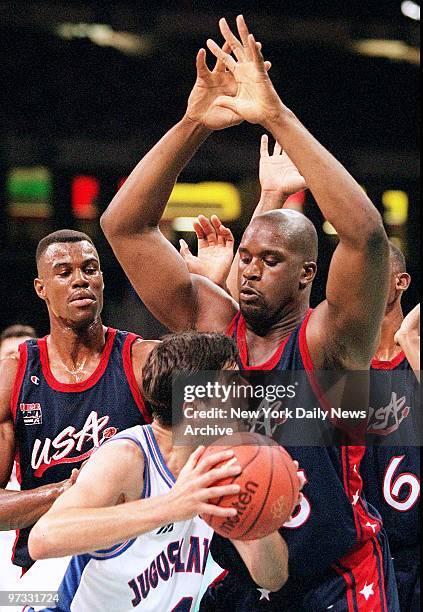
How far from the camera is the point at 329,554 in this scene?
2.86 metres

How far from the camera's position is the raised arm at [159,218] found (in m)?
2.92

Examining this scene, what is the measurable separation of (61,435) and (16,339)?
7.87 feet

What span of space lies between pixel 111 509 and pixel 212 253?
1.59 meters

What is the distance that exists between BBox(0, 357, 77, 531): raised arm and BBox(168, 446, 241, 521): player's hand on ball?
890mm

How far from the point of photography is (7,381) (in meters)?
3.47

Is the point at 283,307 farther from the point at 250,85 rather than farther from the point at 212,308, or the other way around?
the point at 250,85

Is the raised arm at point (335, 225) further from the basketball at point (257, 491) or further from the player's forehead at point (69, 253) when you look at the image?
the player's forehead at point (69, 253)

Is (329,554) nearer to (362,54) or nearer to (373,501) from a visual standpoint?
(373,501)

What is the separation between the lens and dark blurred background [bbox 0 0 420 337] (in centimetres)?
769

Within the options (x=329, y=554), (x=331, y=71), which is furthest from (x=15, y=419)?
(x=331, y=71)

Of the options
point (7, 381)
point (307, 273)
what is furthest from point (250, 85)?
point (7, 381)

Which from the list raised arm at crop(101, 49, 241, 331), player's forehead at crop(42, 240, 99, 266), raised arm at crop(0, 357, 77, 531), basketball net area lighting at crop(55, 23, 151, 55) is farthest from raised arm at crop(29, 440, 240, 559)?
basketball net area lighting at crop(55, 23, 151, 55)

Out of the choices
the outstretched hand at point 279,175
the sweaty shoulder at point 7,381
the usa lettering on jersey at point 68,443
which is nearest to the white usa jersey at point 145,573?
the usa lettering on jersey at point 68,443

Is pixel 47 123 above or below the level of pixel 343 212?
above
